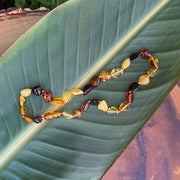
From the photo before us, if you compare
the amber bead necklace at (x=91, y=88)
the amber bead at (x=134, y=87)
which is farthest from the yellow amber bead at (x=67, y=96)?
the amber bead at (x=134, y=87)

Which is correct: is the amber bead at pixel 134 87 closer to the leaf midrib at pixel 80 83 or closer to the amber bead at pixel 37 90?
the leaf midrib at pixel 80 83

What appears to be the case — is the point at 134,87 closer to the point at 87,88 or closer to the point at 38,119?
the point at 87,88

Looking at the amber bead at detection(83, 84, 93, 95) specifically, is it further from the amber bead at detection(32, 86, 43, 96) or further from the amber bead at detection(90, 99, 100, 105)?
the amber bead at detection(32, 86, 43, 96)

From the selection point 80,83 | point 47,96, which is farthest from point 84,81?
point 47,96

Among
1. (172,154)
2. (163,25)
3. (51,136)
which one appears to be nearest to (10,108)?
(51,136)

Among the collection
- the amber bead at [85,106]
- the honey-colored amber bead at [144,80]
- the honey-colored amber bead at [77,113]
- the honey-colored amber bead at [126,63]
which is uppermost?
the honey-colored amber bead at [126,63]

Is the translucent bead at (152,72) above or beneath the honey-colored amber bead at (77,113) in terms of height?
above

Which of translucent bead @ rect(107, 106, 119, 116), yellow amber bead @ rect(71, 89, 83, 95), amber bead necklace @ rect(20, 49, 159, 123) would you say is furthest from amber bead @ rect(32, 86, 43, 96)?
translucent bead @ rect(107, 106, 119, 116)
